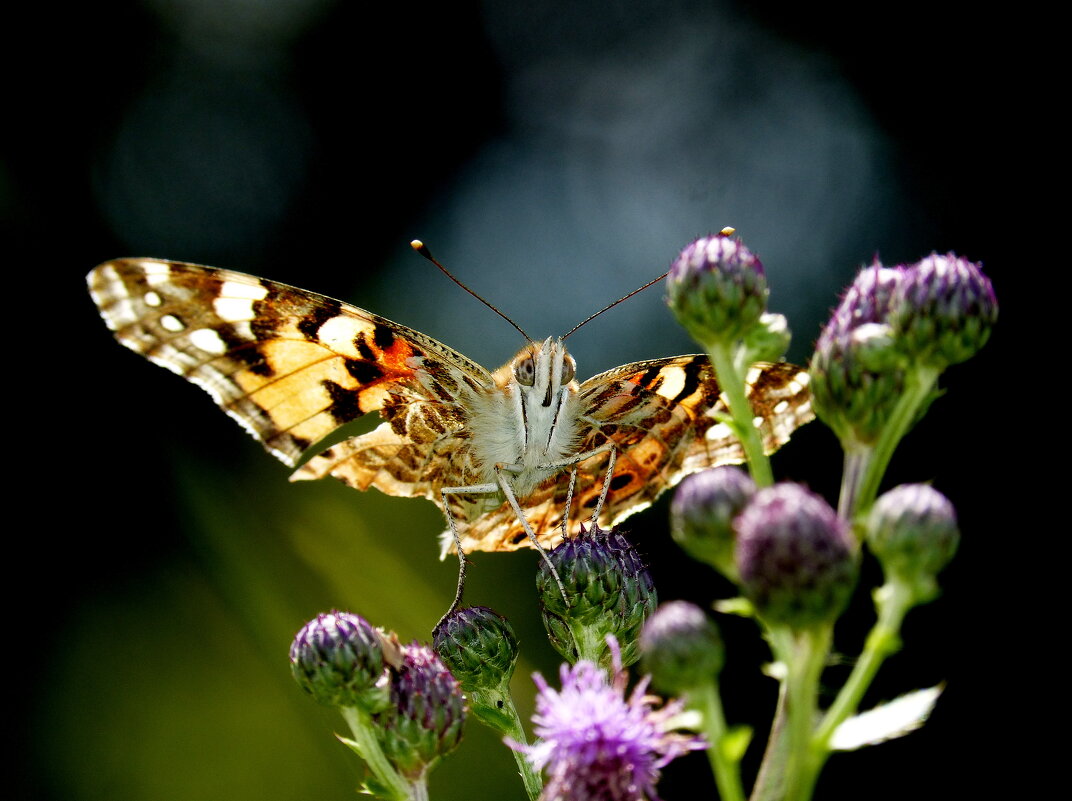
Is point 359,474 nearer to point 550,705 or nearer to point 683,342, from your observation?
point 550,705

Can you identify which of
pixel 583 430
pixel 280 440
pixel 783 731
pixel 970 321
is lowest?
pixel 783 731

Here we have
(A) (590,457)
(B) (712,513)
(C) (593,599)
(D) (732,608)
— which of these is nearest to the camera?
(D) (732,608)

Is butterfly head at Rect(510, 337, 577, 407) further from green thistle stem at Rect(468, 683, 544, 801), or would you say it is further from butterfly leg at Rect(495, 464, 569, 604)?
green thistle stem at Rect(468, 683, 544, 801)

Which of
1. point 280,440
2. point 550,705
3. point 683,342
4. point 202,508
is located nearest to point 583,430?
point 280,440

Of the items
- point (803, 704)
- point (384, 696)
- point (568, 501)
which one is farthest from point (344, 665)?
point (803, 704)

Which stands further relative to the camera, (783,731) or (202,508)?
(202,508)

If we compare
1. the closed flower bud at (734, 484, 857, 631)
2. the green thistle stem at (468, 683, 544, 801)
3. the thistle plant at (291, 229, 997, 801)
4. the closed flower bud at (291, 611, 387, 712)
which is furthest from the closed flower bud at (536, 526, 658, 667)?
the closed flower bud at (734, 484, 857, 631)

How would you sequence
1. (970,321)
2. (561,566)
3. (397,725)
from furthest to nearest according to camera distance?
(561,566) < (397,725) < (970,321)

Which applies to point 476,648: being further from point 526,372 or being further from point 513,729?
point 526,372
